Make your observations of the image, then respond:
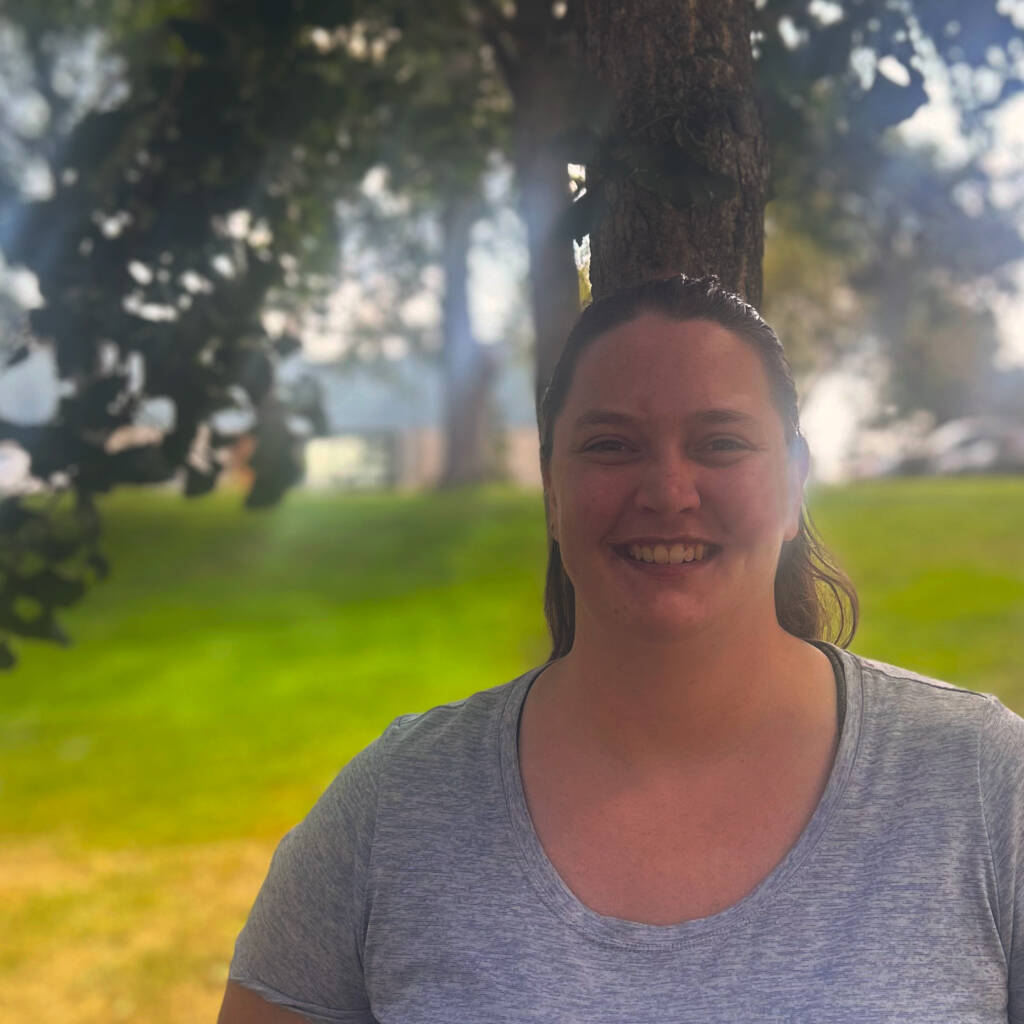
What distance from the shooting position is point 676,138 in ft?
6.89

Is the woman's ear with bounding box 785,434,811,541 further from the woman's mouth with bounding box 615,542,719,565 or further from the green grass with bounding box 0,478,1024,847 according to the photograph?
the green grass with bounding box 0,478,1024,847

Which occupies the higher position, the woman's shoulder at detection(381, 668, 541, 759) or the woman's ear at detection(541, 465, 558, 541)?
the woman's ear at detection(541, 465, 558, 541)

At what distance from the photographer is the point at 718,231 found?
7.30ft

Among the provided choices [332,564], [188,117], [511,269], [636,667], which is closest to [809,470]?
[636,667]

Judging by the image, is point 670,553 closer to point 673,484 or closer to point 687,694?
point 673,484

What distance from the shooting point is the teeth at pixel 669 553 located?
1767mm

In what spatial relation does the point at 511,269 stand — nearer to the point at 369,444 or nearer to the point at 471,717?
the point at 471,717

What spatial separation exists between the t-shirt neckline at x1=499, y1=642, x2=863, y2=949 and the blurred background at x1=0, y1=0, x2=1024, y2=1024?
47 cm

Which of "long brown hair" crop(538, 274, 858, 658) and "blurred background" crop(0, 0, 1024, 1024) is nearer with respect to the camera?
"long brown hair" crop(538, 274, 858, 658)

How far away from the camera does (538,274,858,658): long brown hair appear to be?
1.87 meters

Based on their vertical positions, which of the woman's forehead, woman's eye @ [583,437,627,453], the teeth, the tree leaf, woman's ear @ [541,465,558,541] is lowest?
the teeth

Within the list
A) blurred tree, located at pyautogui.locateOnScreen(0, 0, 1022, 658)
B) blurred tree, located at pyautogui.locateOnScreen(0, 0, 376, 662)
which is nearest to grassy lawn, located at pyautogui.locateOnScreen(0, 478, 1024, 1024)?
blurred tree, located at pyautogui.locateOnScreen(0, 0, 376, 662)

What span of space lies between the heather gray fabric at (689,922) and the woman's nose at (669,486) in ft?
1.30

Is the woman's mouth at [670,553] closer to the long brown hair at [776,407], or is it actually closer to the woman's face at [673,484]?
the woman's face at [673,484]
